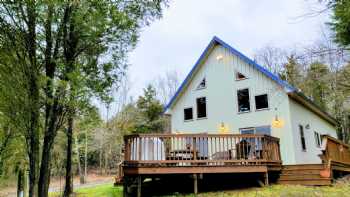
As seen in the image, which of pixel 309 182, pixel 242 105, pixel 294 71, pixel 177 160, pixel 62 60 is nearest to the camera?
pixel 62 60

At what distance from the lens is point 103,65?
8711 mm

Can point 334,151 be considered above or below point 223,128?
below

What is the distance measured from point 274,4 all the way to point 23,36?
5.86 m

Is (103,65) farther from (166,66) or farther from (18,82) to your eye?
(166,66)

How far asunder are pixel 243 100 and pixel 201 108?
95.1 inches

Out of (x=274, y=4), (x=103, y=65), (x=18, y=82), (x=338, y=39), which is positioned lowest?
(x=18, y=82)

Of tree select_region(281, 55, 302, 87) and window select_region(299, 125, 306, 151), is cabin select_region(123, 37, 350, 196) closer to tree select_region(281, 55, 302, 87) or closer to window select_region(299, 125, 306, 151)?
window select_region(299, 125, 306, 151)

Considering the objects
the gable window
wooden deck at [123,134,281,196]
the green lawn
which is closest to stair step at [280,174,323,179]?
wooden deck at [123,134,281,196]

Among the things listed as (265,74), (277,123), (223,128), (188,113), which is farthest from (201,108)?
(277,123)

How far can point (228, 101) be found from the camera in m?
14.2

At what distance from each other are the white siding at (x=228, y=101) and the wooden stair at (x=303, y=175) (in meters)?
2.59

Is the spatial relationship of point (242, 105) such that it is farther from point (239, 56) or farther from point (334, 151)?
point (334, 151)

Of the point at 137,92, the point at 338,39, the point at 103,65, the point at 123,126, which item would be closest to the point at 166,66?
the point at 137,92

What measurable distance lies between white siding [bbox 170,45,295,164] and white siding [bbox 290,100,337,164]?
553 millimetres
